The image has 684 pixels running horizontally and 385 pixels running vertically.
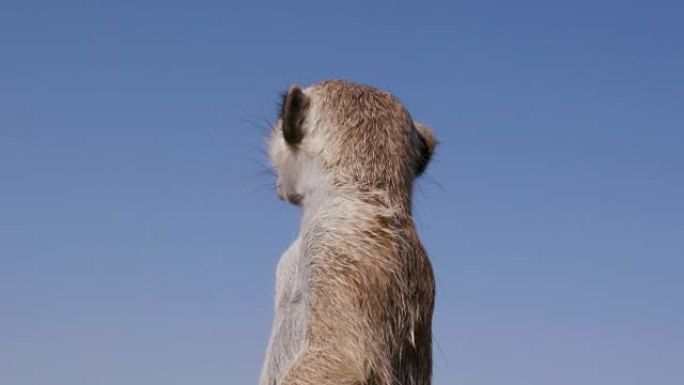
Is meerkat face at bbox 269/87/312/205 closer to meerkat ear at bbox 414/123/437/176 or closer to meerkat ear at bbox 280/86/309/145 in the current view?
meerkat ear at bbox 280/86/309/145

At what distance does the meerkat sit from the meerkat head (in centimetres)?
1

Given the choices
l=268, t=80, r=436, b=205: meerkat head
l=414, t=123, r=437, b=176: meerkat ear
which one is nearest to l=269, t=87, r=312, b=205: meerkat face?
l=268, t=80, r=436, b=205: meerkat head

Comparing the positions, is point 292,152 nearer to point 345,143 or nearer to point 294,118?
point 294,118

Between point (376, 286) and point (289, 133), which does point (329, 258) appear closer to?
point (376, 286)

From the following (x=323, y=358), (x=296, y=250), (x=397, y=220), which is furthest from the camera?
(x=296, y=250)

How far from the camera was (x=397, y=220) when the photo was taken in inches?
362

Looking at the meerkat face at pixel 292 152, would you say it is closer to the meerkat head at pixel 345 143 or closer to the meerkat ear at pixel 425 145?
the meerkat head at pixel 345 143

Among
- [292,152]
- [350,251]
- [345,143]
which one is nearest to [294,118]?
[292,152]

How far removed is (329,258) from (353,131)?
A: 1210 mm

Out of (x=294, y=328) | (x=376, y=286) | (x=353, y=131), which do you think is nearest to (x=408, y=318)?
(x=376, y=286)

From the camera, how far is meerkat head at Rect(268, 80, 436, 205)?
371 inches

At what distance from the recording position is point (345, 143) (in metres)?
9.53

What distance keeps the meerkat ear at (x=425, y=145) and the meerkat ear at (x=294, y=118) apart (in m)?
1.15

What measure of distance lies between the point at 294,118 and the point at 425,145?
1333 millimetres
